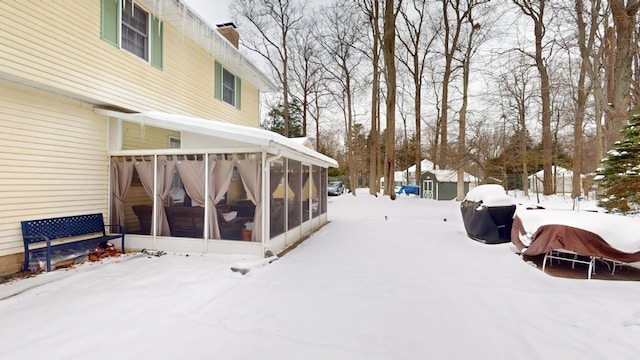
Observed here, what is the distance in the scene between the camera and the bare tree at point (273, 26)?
19.3m

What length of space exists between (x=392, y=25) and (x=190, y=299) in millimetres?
16825

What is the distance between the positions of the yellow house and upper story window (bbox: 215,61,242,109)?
7.22 feet

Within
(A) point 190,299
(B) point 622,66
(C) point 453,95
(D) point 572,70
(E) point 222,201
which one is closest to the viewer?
(A) point 190,299

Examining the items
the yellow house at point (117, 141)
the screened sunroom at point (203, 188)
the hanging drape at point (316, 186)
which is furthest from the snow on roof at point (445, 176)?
the screened sunroom at point (203, 188)

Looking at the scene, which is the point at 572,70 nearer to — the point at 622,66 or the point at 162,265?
the point at 622,66

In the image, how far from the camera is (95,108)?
5.98m

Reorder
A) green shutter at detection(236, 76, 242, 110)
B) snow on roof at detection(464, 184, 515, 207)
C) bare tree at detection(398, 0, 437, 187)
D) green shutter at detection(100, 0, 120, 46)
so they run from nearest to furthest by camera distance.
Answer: green shutter at detection(100, 0, 120, 46) → snow on roof at detection(464, 184, 515, 207) → green shutter at detection(236, 76, 242, 110) → bare tree at detection(398, 0, 437, 187)

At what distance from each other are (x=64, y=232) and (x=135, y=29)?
448 cm

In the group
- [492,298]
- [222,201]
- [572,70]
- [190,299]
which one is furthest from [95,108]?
[572,70]

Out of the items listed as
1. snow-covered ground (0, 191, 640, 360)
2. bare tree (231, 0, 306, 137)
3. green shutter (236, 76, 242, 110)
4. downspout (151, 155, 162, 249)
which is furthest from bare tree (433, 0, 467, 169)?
downspout (151, 155, 162, 249)

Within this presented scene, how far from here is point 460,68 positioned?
19.9 metres

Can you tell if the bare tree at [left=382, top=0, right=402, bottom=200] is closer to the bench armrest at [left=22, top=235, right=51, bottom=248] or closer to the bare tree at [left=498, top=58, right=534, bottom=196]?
the bare tree at [left=498, top=58, right=534, bottom=196]

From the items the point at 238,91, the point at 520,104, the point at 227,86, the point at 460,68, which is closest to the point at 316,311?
the point at 227,86

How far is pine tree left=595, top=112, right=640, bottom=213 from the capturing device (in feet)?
25.7
